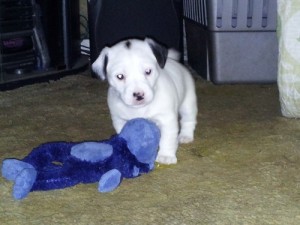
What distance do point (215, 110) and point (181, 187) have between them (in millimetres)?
681

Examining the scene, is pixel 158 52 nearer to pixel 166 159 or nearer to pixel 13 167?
pixel 166 159

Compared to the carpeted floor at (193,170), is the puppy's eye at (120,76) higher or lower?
higher

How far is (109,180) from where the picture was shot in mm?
1206

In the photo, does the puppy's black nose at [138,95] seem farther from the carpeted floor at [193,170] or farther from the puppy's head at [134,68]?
the carpeted floor at [193,170]

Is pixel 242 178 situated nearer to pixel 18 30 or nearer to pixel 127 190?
pixel 127 190

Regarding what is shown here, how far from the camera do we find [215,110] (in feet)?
6.14

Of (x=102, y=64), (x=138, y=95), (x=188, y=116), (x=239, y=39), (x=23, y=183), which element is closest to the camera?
(x=23, y=183)

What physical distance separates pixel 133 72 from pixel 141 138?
196 millimetres

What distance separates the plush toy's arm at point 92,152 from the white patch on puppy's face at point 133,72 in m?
0.15

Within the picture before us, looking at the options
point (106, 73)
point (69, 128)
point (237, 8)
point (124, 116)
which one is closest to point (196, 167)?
point (124, 116)

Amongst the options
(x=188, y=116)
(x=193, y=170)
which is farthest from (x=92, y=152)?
(x=188, y=116)

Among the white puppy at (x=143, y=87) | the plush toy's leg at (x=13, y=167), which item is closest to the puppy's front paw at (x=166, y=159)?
the white puppy at (x=143, y=87)

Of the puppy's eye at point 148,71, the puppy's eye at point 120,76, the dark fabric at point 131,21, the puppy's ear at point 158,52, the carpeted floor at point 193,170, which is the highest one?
the puppy's ear at point 158,52

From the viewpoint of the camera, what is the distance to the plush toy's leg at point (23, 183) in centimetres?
117
